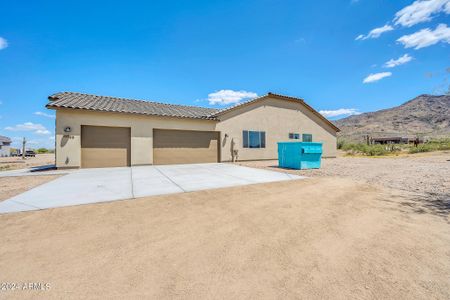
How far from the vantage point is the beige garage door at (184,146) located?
1307cm

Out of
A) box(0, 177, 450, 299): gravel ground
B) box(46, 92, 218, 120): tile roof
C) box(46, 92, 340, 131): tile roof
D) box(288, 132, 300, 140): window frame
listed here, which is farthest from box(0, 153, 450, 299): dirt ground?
box(288, 132, 300, 140): window frame

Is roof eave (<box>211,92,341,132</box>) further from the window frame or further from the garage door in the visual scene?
the garage door

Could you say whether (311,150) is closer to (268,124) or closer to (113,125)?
(268,124)

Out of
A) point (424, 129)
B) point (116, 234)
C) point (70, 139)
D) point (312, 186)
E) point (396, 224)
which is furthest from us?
point (424, 129)

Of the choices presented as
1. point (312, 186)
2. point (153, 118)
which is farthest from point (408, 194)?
point (153, 118)

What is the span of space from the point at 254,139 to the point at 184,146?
18.7 feet

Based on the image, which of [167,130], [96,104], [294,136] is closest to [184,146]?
[167,130]

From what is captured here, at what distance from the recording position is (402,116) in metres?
79.8

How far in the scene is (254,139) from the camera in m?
16.0

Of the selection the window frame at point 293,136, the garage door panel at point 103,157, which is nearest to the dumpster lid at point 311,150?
the window frame at point 293,136

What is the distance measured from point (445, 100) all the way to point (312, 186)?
13055 centimetres

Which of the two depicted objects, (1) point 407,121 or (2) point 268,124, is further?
(1) point 407,121

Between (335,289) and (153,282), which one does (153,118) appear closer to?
(153,282)

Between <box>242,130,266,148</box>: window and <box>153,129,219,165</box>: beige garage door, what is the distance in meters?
2.29
